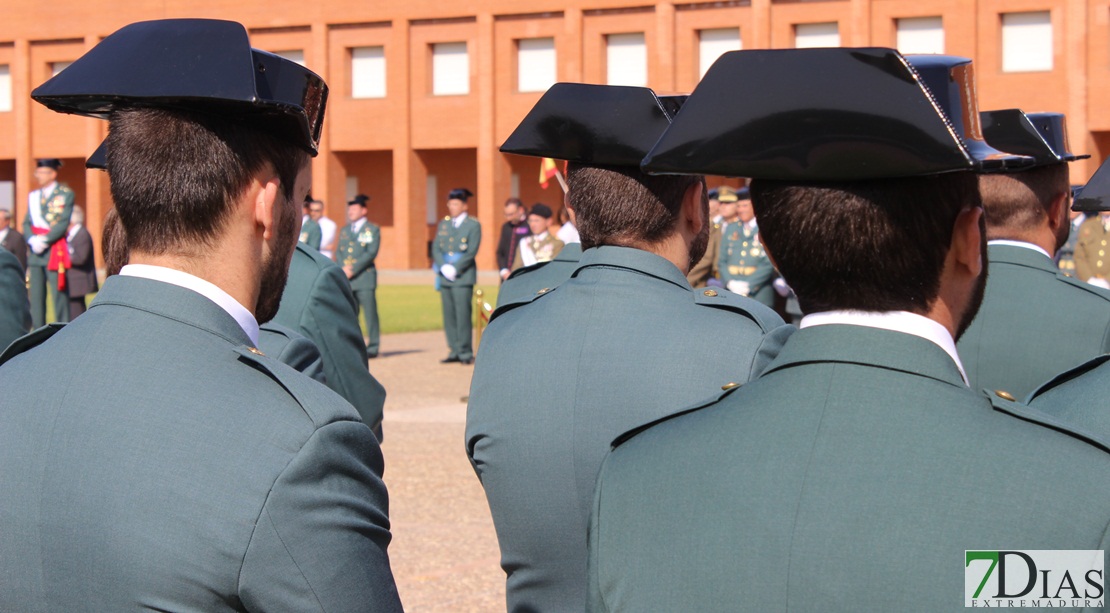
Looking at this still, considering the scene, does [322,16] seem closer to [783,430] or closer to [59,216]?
[59,216]

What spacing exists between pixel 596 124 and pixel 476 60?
39829 mm

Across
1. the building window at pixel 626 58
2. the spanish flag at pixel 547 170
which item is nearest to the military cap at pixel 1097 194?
the spanish flag at pixel 547 170

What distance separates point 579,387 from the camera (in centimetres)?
322

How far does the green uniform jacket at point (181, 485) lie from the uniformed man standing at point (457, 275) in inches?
591

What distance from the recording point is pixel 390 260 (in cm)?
4519

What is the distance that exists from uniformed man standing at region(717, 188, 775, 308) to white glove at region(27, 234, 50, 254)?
963 centimetres

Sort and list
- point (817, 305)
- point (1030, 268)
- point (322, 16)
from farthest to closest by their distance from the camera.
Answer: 1. point (322, 16)
2. point (1030, 268)
3. point (817, 305)

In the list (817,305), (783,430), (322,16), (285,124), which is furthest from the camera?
(322,16)

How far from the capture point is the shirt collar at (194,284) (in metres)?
2.16

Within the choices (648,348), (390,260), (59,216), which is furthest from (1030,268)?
(390,260)

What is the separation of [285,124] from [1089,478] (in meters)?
1.37

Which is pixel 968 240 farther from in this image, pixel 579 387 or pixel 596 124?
pixel 596 124

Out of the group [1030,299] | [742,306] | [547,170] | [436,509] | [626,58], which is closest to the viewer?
[742,306]

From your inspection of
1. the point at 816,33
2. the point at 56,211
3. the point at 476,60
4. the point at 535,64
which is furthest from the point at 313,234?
the point at 476,60
